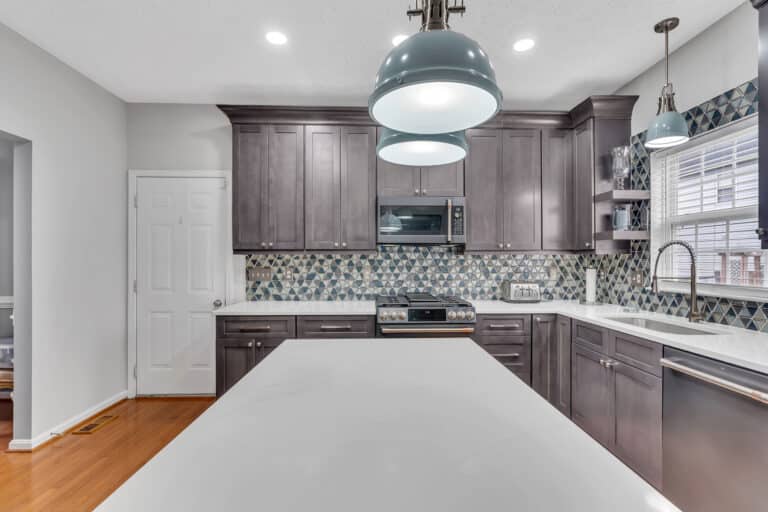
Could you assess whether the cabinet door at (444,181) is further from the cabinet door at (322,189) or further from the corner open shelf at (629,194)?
the corner open shelf at (629,194)

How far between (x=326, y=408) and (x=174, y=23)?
97.8 inches

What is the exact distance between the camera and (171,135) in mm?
3357

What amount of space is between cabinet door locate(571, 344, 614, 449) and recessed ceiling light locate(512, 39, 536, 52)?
211 cm

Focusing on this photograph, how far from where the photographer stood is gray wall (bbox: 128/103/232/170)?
3.35 metres

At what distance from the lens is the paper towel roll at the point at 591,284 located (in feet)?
10.7

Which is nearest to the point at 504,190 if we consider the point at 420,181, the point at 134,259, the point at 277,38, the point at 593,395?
the point at 420,181

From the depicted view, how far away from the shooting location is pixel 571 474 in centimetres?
61

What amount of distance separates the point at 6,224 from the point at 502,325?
4.00m

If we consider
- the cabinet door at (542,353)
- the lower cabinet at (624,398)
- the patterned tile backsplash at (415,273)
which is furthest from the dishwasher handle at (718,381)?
the patterned tile backsplash at (415,273)

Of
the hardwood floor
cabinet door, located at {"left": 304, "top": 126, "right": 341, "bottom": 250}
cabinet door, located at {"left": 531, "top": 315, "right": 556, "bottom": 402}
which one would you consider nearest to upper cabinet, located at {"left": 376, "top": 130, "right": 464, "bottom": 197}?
cabinet door, located at {"left": 304, "top": 126, "right": 341, "bottom": 250}

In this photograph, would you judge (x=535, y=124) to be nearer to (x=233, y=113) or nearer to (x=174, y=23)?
(x=233, y=113)

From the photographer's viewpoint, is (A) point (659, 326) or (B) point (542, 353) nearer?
(A) point (659, 326)

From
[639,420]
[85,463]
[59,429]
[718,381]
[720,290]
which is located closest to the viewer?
[718,381]

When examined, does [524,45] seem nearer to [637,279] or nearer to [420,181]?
[420,181]
